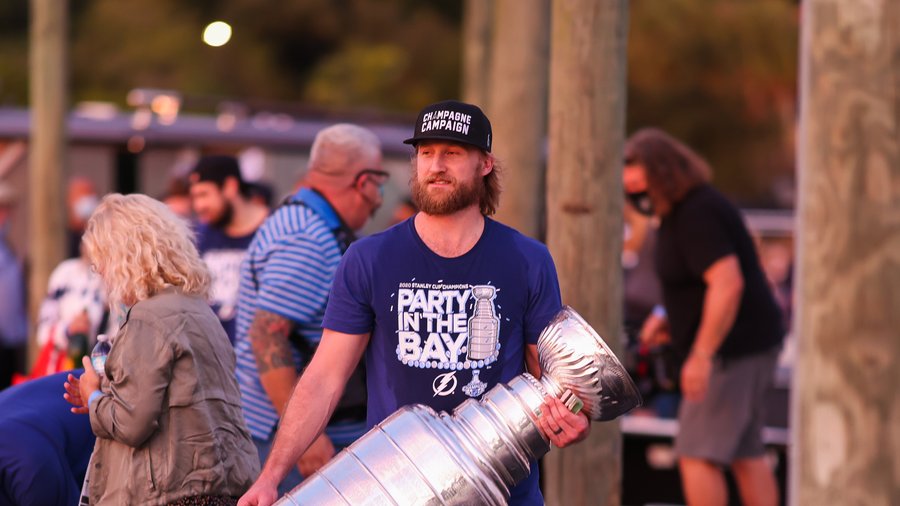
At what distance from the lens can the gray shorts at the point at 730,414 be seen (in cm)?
680

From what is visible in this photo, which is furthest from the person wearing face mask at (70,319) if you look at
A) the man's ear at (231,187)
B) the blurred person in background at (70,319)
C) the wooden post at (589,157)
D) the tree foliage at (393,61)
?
the tree foliage at (393,61)

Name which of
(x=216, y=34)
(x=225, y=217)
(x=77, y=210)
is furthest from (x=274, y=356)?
(x=77, y=210)

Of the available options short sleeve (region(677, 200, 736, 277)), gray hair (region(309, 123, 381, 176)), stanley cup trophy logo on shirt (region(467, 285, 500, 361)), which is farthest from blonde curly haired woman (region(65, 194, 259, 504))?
short sleeve (region(677, 200, 736, 277))

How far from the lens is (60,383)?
193 inches

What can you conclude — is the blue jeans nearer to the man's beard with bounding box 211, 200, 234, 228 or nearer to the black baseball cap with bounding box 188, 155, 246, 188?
the man's beard with bounding box 211, 200, 234, 228

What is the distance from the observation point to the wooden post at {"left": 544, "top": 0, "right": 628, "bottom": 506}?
5.46 meters

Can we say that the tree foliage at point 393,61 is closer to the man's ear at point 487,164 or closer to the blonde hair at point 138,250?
the blonde hair at point 138,250

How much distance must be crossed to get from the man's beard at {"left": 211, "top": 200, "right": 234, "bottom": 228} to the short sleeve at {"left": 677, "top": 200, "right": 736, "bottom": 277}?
2.35m

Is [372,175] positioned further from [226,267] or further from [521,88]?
[521,88]

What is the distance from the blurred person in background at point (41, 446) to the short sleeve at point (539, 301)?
159 cm

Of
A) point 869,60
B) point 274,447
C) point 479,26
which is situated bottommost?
point 274,447

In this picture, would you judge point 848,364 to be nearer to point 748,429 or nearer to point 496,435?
point 496,435

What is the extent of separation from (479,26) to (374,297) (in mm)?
7108

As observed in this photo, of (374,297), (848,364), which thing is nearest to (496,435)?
(374,297)
